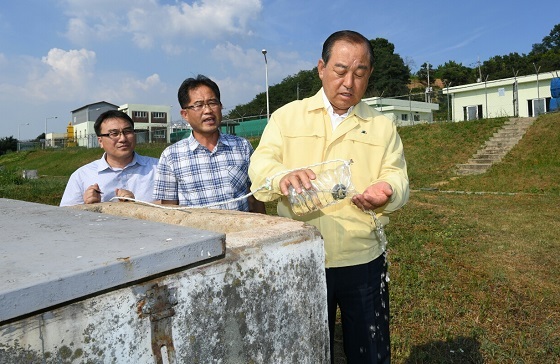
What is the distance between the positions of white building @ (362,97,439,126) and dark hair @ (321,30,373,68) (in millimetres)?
24911

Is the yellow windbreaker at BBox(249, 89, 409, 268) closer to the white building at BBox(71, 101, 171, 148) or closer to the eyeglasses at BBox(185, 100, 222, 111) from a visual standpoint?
the eyeglasses at BBox(185, 100, 222, 111)

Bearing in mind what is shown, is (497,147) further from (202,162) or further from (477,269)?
(202,162)

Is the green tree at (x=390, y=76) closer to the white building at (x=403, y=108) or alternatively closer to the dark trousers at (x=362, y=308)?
the white building at (x=403, y=108)

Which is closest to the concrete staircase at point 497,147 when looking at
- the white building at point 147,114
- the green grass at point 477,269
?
the green grass at point 477,269

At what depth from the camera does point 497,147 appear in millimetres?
14922

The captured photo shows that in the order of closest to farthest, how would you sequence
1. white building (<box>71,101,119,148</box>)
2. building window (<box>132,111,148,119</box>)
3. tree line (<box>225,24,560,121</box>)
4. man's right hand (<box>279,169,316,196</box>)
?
man's right hand (<box>279,169,316,196</box>), tree line (<box>225,24,560,121</box>), building window (<box>132,111,148,119</box>), white building (<box>71,101,119,148</box>)

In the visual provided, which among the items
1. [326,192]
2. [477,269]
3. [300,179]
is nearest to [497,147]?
[477,269]

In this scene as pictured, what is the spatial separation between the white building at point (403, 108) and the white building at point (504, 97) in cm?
255

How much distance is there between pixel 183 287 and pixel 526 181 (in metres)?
12.6

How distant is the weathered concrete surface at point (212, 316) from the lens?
1.01 m

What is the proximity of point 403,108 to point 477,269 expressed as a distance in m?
25.5

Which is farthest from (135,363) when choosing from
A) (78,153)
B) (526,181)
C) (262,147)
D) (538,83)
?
(78,153)

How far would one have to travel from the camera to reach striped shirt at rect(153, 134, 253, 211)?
2646mm

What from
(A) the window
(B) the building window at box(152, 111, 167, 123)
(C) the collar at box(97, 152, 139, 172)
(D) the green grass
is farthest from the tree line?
(C) the collar at box(97, 152, 139, 172)
